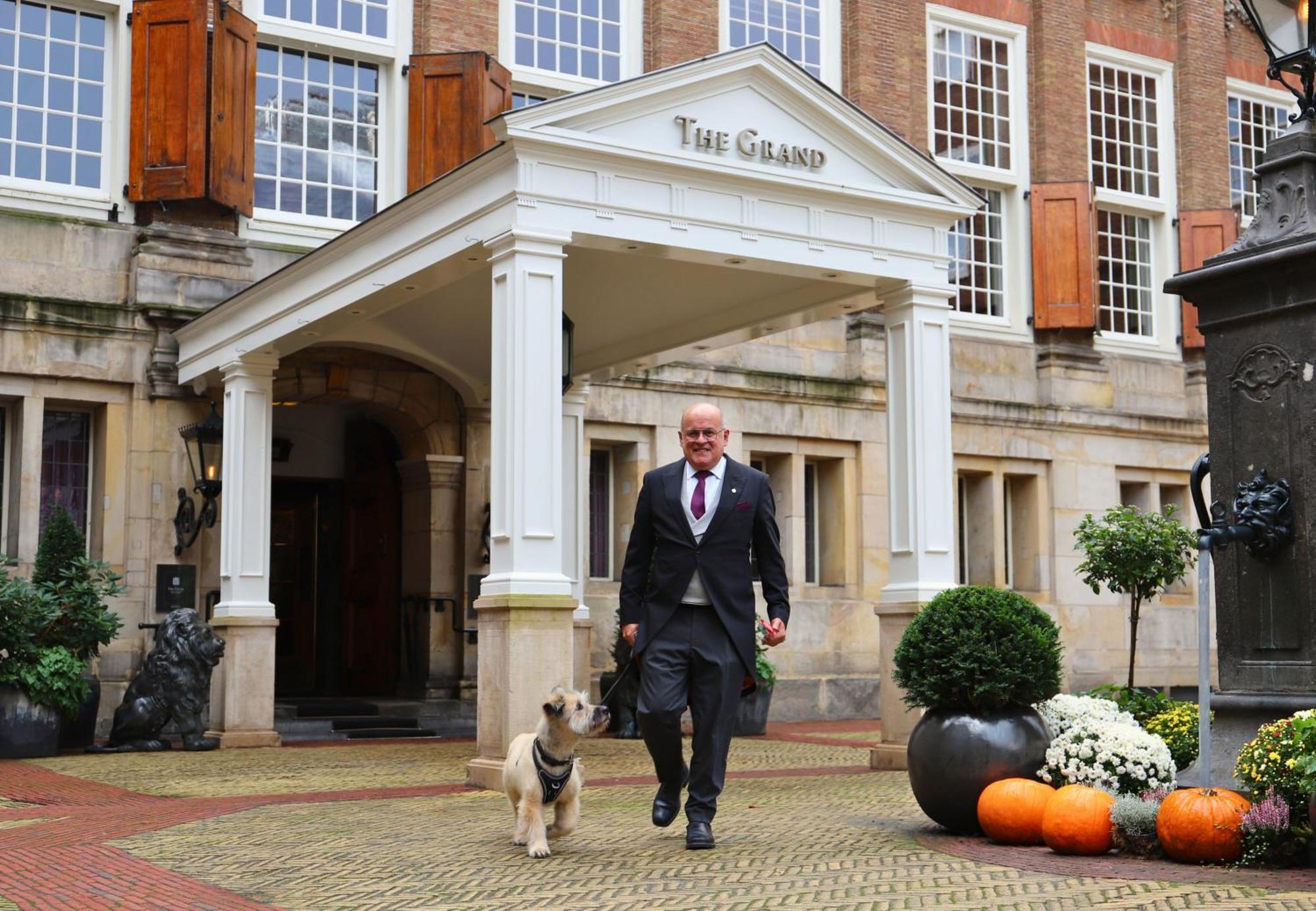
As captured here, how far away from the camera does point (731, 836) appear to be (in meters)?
7.61

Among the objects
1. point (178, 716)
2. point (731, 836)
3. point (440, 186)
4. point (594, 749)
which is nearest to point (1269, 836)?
point (731, 836)

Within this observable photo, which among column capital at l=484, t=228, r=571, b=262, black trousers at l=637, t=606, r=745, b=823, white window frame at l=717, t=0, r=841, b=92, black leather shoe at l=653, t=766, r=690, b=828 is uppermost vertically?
white window frame at l=717, t=0, r=841, b=92

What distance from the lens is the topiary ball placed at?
7805mm

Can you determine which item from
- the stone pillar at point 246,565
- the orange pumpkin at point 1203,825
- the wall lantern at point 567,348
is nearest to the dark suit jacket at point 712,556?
the orange pumpkin at point 1203,825

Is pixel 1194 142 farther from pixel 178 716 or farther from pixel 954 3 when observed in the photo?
pixel 178 716

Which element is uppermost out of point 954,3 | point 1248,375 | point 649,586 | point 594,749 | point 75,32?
point 954,3

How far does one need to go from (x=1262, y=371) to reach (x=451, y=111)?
11906 millimetres

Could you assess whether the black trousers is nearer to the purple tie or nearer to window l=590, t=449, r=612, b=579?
the purple tie

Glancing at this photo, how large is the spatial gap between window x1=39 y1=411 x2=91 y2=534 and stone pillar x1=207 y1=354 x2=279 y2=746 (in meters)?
2.04

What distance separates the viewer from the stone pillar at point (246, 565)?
14523 millimetres

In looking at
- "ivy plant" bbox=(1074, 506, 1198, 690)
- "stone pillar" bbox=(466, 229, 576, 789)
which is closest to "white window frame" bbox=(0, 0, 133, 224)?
"stone pillar" bbox=(466, 229, 576, 789)

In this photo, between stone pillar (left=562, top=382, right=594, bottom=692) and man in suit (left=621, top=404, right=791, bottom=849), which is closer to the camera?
man in suit (left=621, top=404, right=791, bottom=849)

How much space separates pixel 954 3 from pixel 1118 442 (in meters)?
6.46

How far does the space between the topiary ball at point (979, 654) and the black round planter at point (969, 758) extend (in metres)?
0.10
